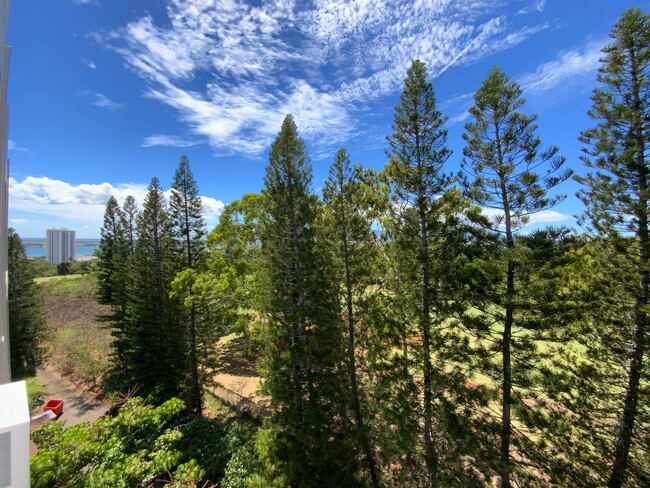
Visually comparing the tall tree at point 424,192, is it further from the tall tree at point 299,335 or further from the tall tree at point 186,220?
the tall tree at point 186,220

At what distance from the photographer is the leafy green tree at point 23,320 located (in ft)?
63.2

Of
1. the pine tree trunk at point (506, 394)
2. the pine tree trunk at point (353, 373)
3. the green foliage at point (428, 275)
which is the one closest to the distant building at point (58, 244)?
the pine tree trunk at point (353, 373)

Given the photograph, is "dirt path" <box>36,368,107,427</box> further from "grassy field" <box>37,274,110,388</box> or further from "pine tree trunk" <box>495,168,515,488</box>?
"pine tree trunk" <box>495,168,515,488</box>

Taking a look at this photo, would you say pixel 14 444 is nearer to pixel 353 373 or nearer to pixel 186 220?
pixel 353 373

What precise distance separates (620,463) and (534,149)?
7.60 meters

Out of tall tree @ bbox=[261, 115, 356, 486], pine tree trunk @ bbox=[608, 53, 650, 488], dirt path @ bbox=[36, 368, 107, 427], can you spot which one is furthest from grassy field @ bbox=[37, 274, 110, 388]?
pine tree trunk @ bbox=[608, 53, 650, 488]

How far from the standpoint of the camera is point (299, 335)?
8969mm

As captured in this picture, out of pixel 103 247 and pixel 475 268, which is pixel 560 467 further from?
pixel 103 247

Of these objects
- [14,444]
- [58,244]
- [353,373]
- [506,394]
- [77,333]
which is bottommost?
[77,333]

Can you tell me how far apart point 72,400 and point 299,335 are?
16988mm

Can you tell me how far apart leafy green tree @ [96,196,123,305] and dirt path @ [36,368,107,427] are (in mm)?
8055

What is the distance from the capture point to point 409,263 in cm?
815

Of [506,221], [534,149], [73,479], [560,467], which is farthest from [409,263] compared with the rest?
[73,479]

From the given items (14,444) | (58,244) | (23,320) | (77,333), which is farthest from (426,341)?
(58,244)
